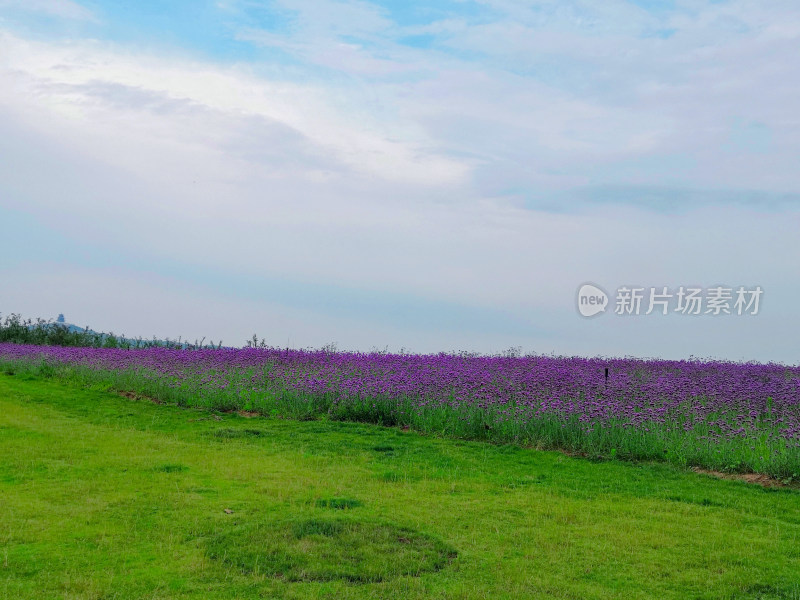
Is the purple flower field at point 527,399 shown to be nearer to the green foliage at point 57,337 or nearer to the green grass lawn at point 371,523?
the green grass lawn at point 371,523

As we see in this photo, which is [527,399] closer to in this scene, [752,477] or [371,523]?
[752,477]

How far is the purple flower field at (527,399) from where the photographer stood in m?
9.30

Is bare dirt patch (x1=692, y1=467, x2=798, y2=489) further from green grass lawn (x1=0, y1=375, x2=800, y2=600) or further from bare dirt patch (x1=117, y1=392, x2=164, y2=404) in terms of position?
bare dirt patch (x1=117, y1=392, x2=164, y2=404)

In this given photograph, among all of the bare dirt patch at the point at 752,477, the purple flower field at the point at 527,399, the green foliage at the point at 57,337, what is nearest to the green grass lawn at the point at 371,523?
the bare dirt patch at the point at 752,477

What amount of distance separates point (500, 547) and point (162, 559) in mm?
2478

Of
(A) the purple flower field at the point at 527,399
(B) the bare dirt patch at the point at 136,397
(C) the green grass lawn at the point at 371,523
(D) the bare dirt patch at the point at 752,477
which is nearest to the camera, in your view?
(C) the green grass lawn at the point at 371,523

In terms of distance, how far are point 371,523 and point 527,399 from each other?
5.56 m

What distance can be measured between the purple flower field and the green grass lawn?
2.31 feet

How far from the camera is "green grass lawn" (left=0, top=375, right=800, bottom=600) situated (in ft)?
16.3

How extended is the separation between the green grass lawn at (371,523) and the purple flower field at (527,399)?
70 centimetres

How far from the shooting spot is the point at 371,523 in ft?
19.6

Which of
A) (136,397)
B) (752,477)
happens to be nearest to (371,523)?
(752,477)

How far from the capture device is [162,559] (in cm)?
530

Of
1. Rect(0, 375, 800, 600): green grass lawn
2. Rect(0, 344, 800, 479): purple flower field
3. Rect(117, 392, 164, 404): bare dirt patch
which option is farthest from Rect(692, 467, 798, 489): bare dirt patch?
Rect(117, 392, 164, 404): bare dirt patch
